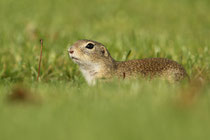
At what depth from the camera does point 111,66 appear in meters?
6.25

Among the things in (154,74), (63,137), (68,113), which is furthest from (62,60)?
(63,137)

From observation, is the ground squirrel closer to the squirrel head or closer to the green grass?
the squirrel head

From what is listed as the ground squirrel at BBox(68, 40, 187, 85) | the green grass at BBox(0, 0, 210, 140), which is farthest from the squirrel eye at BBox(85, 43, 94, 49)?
the green grass at BBox(0, 0, 210, 140)

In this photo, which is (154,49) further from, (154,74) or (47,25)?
(47,25)

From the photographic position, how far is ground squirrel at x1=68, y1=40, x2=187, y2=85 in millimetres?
6062

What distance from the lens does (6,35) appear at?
390 inches

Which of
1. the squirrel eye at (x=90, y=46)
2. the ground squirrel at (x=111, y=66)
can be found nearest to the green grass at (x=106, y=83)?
the ground squirrel at (x=111, y=66)

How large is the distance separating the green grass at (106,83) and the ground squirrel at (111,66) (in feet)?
1.11

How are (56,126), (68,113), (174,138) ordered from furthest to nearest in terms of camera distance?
1. (68,113)
2. (56,126)
3. (174,138)

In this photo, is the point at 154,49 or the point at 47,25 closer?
the point at 154,49

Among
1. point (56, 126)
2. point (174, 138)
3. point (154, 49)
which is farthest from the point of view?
point (154, 49)

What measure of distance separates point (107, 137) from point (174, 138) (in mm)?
407

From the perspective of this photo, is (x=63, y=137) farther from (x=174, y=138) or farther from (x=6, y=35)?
(x=6, y=35)

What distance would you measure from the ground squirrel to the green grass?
1.11ft
